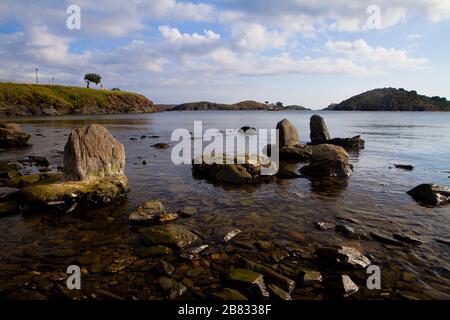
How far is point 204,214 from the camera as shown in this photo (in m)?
13.6

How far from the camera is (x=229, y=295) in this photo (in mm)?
7660

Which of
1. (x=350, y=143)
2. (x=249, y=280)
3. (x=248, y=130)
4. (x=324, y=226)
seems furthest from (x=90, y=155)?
(x=248, y=130)

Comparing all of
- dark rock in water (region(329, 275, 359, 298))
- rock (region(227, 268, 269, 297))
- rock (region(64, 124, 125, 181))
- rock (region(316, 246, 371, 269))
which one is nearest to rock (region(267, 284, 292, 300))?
rock (region(227, 268, 269, 297))

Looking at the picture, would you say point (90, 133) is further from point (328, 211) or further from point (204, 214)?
point (328, 211)

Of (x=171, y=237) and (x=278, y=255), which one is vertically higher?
(x=171, y=237)

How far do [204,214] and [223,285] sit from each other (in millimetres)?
5596

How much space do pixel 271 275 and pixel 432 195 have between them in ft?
37.6

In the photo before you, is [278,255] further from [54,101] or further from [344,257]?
[54,101]

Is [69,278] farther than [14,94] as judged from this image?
No

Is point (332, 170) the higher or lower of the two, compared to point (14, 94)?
lower

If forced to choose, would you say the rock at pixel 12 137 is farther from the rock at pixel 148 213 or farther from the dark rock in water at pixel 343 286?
the dark rock in water at pixel 343 286

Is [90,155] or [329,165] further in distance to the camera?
[329,165]
